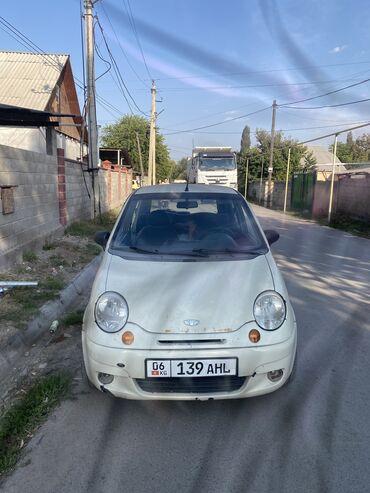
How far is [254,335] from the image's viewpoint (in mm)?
2734

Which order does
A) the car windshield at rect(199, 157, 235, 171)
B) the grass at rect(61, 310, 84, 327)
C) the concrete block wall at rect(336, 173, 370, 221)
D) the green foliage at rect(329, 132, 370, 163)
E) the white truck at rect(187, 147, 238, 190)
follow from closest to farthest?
the grass at rect(61, 310, 84, 327) → the concrete block wall at rect(336, 173, 370, 221) → the white truck at rect(187, 147, 238, 190) → the car windshield at rect(199, 157, 235, 171) → the green foliage at rect(329, 132, 370, 163)

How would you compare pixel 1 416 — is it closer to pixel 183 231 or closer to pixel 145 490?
pixel 145 490

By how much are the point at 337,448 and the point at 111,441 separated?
136 cm

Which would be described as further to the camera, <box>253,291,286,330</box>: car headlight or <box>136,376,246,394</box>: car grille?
<box>253,291,286,330</box>: car headlight

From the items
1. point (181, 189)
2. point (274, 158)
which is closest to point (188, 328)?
point (181, 189)

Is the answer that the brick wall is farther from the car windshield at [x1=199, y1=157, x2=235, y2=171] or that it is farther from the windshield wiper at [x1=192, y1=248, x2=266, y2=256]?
the car windshield at [x1=199, y1=157, x2=235, y2=171]

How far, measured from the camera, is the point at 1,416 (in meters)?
2.95

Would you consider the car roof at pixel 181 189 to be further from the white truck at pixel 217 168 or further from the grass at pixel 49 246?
the white truck at pixel 217 168

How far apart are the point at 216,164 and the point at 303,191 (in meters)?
5.09

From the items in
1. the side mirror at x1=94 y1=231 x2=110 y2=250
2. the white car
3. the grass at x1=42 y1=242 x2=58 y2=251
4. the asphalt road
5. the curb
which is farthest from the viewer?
the grass at x1=42 y1=242 x2=58 y2=251

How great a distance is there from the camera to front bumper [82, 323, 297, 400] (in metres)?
2.65

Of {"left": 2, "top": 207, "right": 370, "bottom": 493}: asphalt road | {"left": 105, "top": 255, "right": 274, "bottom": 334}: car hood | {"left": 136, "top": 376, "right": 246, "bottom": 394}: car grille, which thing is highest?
{"left": 105, "top": 255, "right": 274, "bottom": 334}: car hood

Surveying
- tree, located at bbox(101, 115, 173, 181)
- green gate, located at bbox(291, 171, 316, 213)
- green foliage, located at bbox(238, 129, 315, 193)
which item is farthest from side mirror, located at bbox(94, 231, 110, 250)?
tree, located at bbox(101, 115, 173, 181)

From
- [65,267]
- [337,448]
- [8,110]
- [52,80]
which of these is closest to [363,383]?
[337,448]
